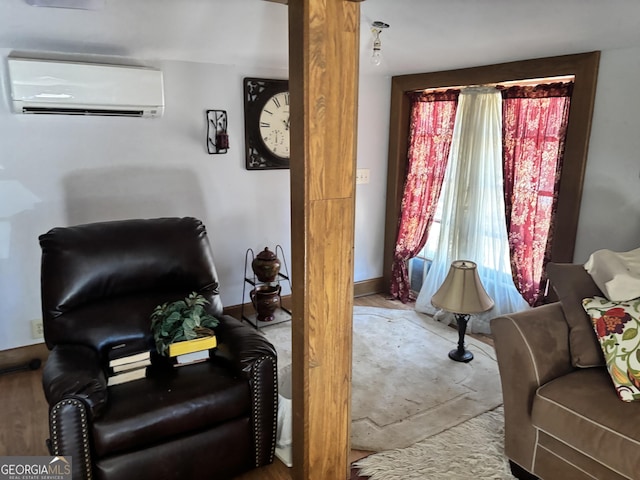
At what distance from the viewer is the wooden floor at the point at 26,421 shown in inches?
87.9

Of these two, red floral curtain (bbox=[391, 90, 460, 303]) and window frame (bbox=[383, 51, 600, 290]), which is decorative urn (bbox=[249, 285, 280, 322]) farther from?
window frame (bbox=[383, 51, 600, 290])

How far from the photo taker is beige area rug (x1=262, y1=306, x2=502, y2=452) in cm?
253

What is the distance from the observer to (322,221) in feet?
5.76

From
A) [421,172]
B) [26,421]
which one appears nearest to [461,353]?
[421,172]

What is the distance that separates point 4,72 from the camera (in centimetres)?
279

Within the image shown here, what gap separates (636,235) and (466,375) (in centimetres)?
125

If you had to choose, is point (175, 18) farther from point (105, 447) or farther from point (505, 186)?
point (505, 186)

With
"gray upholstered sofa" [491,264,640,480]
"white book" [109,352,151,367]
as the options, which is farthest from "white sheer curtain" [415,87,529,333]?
"white book" [109,352,151,367]

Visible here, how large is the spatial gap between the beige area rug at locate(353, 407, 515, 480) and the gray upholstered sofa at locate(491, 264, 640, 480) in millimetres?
126

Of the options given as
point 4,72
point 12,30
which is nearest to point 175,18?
point 12,30

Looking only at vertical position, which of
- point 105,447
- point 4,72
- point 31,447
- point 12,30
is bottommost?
point 31,447

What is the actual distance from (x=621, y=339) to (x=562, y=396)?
336 millimetres

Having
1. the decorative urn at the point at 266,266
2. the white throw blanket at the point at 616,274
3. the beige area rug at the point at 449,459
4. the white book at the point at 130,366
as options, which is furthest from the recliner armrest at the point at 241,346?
the white throw blanket at the point at 616,274

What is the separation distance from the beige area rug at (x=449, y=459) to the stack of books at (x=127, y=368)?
1065 millimetres
